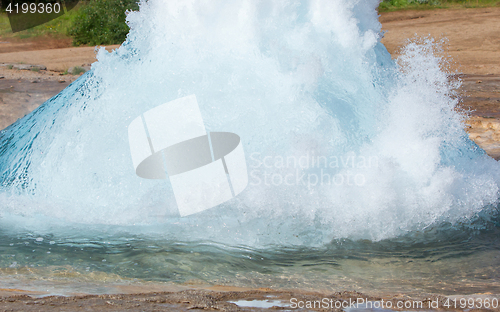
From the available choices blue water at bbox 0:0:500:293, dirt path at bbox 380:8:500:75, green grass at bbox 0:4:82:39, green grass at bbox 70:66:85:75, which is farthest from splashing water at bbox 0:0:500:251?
green grass at bbox 0:4:82:39

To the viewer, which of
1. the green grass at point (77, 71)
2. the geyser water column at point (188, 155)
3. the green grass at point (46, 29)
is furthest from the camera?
the green grass at point (46, 29)

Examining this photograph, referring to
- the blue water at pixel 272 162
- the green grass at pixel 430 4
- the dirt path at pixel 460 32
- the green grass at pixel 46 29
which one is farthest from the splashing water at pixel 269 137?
the green grass at pixel 430 4

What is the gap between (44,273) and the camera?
2.91 meters

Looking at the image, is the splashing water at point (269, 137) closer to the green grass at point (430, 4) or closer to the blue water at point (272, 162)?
the blue water at point (272, 162)

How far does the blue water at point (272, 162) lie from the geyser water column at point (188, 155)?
8cm

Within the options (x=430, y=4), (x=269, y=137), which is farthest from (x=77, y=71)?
(x=430, y=4)

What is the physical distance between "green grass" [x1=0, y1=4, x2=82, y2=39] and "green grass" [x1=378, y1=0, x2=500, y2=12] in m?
11.3

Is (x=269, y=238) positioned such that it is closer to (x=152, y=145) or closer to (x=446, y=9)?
(x=152, y=145)

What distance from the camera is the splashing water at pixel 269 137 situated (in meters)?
3.69

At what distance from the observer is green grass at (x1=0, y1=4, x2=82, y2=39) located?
14.8 metres

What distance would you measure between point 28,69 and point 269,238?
9297mm

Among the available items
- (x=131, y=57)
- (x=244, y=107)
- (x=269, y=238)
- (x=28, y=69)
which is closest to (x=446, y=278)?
(x=269, y=238)

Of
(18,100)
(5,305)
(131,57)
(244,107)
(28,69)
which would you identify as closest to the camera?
(5,305)

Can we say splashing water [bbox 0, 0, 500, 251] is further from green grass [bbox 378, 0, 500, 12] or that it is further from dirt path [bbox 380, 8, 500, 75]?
green grass [bbox 378, 0, 500, 12]
